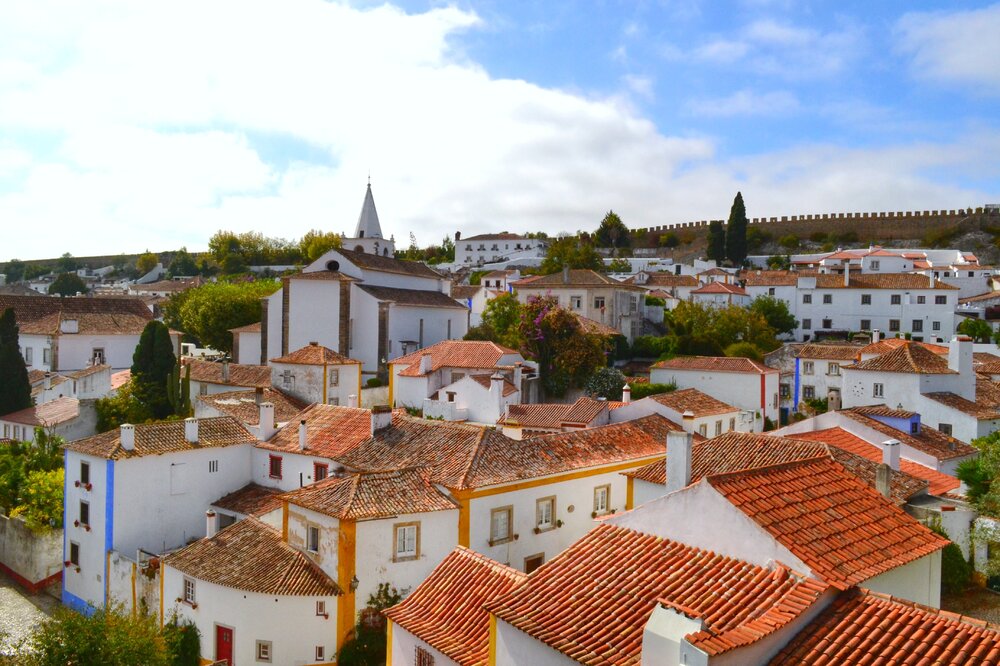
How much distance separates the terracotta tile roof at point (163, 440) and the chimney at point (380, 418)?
4.79 meters

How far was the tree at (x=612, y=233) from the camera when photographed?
298ft

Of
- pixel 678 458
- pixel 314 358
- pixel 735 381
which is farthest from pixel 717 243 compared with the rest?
pixel 678 458

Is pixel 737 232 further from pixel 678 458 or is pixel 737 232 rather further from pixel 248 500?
pixel 678 458

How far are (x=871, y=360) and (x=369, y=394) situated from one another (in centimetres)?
2204

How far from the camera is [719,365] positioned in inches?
1388

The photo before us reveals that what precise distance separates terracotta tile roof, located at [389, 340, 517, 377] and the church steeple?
25490mm

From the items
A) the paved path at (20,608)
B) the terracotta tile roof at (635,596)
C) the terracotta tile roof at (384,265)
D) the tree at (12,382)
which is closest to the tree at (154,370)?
the tree at (12,382)

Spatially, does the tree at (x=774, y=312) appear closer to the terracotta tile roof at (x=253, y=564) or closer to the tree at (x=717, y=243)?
the tree at (x=717, y=243)

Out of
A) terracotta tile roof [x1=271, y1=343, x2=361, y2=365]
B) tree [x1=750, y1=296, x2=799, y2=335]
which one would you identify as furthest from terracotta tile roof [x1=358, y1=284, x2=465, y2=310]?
tree [x1=750, y1=296, x2=799, y2=335]

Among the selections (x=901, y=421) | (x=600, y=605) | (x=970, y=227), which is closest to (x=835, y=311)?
(x=901, y=421)

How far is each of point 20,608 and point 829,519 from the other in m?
24.8

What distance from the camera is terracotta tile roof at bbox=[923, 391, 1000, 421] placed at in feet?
90.6

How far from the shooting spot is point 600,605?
29.9 feet

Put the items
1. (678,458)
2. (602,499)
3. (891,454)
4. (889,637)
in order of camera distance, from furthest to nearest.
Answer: (602,499) < (891,454) < (678,458) < (889,637)
